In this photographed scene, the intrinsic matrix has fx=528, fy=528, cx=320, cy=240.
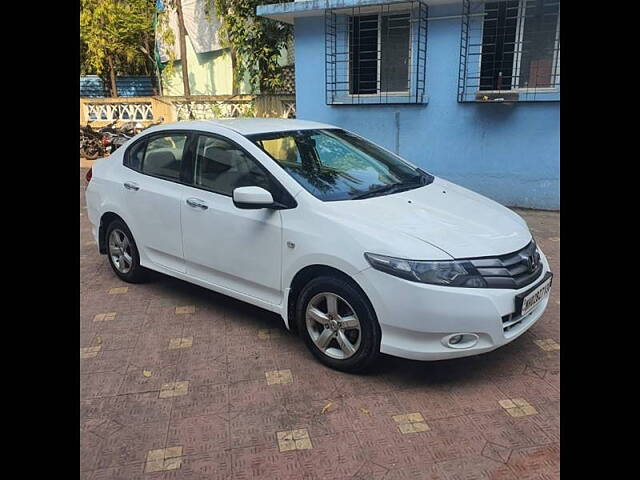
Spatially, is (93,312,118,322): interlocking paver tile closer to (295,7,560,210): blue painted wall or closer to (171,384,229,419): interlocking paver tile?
(171,384,229,419): interlocking paver tile

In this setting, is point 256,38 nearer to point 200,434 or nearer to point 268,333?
point 268,333

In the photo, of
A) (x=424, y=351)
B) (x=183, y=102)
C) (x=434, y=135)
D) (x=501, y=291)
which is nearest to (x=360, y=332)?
(x=424, y=351)

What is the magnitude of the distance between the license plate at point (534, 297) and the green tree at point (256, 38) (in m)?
9.20

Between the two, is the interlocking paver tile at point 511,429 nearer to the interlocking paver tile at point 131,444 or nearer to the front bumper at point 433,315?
the front bumper at point 433,315

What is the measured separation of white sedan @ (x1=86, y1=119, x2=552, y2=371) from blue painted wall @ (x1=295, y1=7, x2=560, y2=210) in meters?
3.64

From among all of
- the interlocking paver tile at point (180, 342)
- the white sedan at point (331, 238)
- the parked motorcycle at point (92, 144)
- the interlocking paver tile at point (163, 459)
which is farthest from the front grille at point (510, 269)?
the parked motorcycle at point (92, 144)

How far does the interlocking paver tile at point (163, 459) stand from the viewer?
2.60 metres

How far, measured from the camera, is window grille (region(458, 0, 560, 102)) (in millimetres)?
7047

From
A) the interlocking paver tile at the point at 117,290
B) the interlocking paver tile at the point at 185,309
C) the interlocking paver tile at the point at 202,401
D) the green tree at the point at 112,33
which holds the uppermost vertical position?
the green tree at the point at 112,33

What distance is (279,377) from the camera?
11.1ft

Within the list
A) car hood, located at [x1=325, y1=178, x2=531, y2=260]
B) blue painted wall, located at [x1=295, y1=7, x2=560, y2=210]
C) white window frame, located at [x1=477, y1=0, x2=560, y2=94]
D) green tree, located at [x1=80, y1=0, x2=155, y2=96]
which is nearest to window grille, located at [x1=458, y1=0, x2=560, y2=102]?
white window frame, located at [x1=477, y1=0, x2=560, y2=94]

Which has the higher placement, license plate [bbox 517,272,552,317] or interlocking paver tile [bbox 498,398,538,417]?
license plate [bbox 517,272,552,317]

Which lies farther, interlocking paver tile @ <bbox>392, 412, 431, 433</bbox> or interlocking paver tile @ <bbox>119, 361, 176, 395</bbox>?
interlocking paver tile @ <bbox>119, 361, 176, 395</bbox>

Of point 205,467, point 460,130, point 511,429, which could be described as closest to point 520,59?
point 460,130
